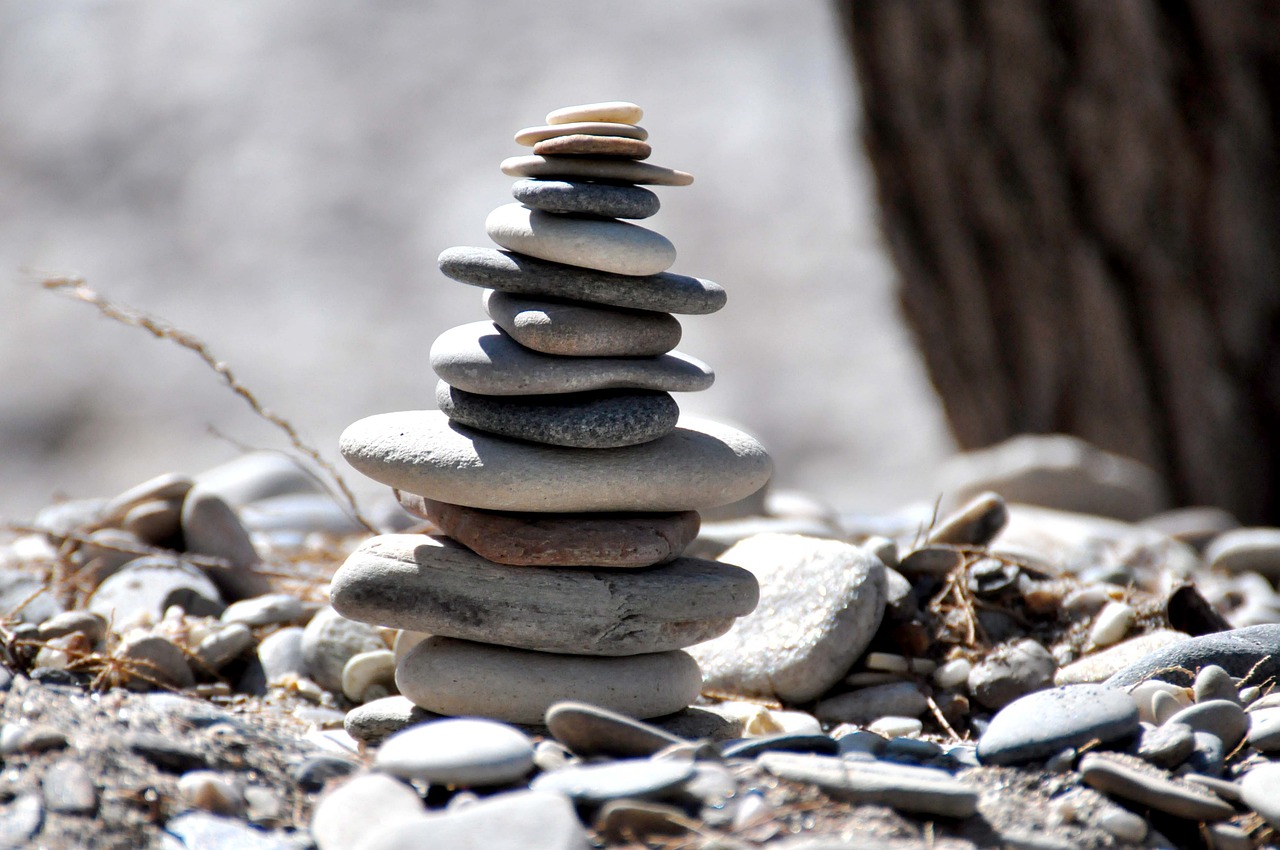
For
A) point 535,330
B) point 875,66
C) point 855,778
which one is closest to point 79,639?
point 535,330

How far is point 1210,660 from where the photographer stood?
8.45 ft

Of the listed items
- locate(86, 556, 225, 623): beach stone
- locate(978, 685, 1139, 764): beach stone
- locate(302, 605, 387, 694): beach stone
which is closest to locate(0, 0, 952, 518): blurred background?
locate(86, 556, 225, 623): beach stone

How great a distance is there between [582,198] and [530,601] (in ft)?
2.84

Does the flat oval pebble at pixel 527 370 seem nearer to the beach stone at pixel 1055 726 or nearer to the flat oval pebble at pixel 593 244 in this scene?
the flat oval pebble at pixel 593 244

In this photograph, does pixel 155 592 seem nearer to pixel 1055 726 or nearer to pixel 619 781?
pixel 619 781

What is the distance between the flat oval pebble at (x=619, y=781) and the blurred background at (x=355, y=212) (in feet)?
29.5

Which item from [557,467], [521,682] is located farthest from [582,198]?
[521,682]

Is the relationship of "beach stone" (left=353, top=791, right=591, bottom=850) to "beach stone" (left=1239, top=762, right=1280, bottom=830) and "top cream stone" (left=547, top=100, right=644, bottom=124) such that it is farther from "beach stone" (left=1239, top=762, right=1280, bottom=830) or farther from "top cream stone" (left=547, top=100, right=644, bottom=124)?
"top cream stone" (left=547, top=100, right=644, bottom=124)

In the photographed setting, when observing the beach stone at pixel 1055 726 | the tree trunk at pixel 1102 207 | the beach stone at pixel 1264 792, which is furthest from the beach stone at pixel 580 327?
the tree trunk at pixel 1102 207

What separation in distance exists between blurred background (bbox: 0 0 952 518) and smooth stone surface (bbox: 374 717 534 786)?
29.0 ft

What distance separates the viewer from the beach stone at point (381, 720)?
2.50 m

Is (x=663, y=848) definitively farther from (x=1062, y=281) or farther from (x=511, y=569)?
(x=1062, y=281)

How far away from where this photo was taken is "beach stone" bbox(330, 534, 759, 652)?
8.08ft

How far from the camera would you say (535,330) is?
7.92ft
